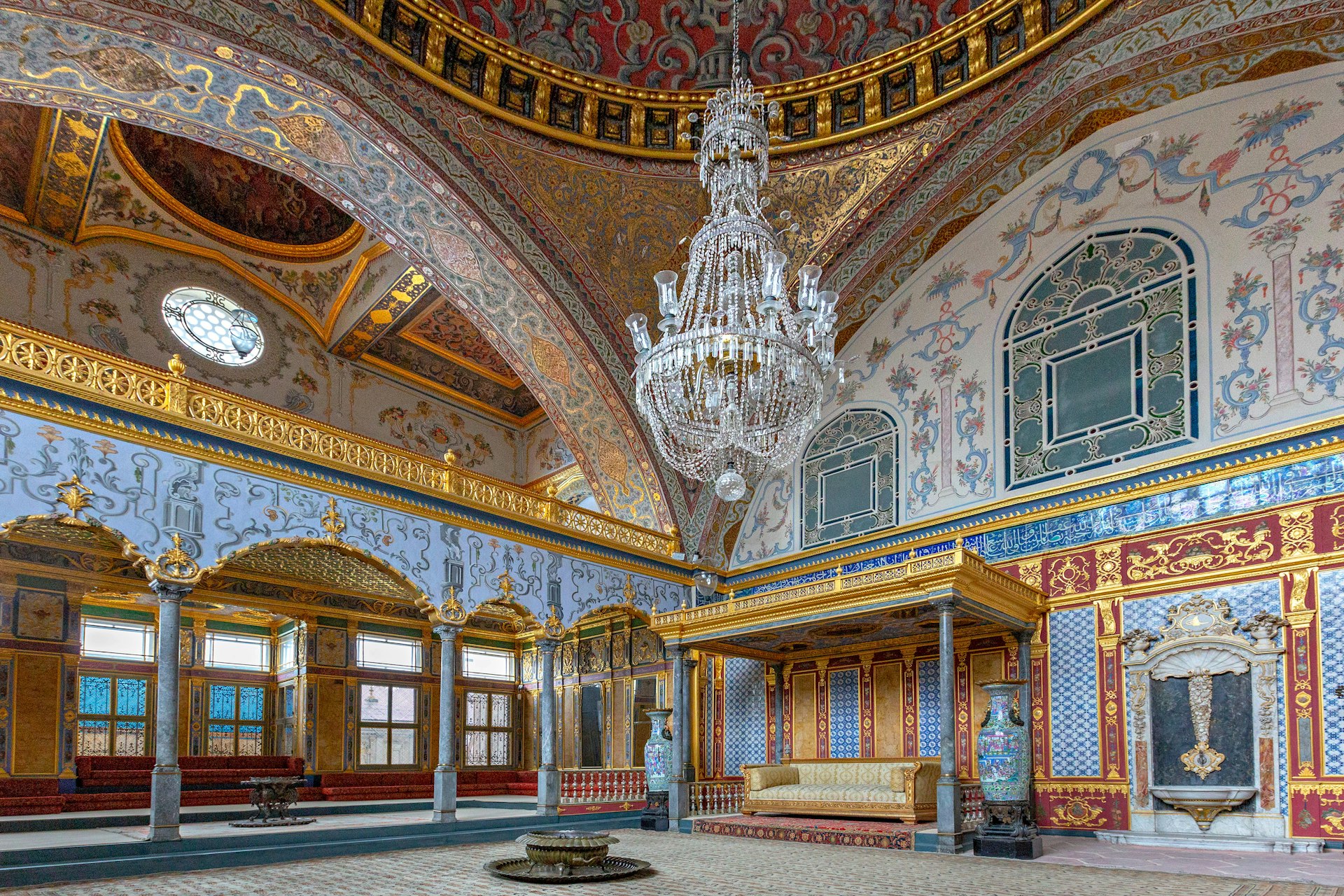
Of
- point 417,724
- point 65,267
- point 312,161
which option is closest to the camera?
point 312,161

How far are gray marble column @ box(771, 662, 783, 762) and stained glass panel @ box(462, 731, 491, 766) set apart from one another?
6.16 meters

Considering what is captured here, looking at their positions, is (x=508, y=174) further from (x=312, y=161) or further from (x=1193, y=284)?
(x=1193, y=284)

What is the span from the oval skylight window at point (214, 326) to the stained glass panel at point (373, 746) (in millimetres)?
5995

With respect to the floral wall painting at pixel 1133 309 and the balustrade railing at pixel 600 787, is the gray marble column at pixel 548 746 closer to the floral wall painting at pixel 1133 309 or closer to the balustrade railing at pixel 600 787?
the balustrade railing at pixel 600 787

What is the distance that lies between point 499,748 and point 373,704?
2835 mm

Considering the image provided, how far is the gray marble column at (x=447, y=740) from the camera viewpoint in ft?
34.0

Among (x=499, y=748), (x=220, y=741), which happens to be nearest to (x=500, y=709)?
(x=499, y=748)

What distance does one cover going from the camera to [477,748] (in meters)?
16.7

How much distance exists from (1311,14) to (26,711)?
15718 millimetres

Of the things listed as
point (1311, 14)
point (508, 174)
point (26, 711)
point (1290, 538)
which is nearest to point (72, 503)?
point (26, 711)

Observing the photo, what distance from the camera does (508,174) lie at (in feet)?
39.4

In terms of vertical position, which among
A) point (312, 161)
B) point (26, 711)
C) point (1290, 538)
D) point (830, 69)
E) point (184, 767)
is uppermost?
point (830, 69)

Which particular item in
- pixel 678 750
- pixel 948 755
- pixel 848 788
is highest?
pixel 948 755

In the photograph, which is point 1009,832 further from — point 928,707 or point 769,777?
point 769,777
